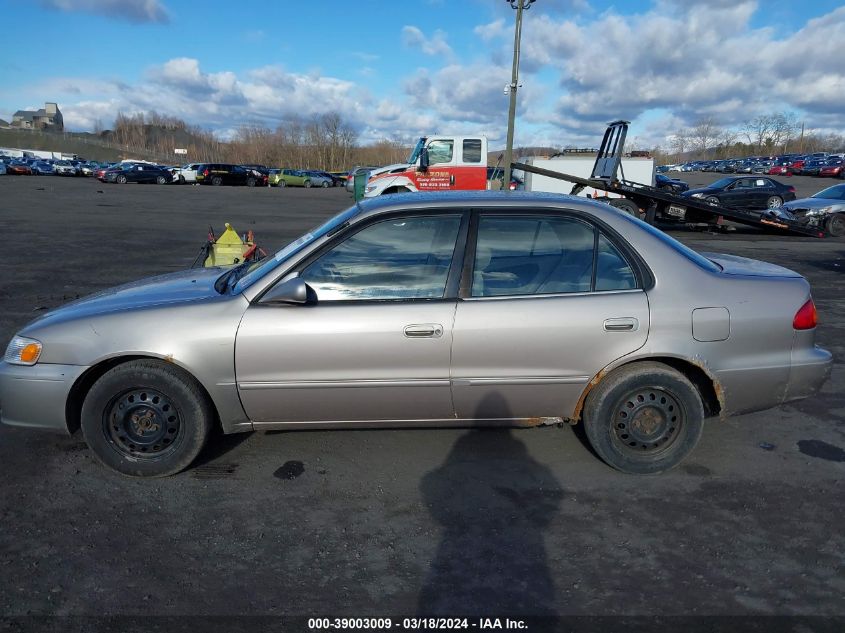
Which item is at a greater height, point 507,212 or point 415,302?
point 507,212

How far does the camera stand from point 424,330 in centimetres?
352

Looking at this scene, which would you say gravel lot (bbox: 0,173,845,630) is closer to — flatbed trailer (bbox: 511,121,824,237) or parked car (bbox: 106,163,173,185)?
flatbed trailer (bbox: 511,121,824,237)

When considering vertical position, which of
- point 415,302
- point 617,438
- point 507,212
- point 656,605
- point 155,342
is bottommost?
point 656,605

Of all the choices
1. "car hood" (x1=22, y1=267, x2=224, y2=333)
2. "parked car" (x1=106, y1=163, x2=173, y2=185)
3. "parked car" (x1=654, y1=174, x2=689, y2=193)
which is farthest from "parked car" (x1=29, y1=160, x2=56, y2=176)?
"car hood" (x1=22, y1=267, x2=224, y2=333)

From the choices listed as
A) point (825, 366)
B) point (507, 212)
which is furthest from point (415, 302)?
point (825, 366)

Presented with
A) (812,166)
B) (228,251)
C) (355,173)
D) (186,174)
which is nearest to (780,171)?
(812,166)

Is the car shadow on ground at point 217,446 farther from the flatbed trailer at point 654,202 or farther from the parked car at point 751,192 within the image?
the parked car at point 751,192

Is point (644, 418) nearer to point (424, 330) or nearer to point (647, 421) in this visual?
point (647, 421)

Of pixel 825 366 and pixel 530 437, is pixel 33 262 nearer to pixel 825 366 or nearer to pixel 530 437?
pixel 530 437

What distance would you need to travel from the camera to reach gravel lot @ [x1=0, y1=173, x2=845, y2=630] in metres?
2.72

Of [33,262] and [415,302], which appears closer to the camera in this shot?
[415,302]

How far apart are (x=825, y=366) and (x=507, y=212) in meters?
2.17

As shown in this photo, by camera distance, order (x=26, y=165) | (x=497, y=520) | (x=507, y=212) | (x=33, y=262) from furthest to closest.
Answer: (x=26, y=165), (x=33, y=262), (x=507, y=212), (x=497, y=520)

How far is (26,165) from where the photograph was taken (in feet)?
174
